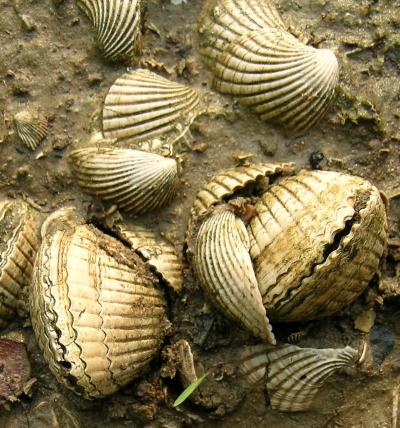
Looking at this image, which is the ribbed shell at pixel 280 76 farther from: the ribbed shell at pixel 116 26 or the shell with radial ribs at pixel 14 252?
the shell with radial ribs at pixel 14 252

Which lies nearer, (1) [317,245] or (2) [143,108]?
(1) [317,245]

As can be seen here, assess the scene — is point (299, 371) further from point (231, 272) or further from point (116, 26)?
point (116, 26)

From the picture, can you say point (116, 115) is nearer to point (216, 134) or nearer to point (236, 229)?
point (216, 134)

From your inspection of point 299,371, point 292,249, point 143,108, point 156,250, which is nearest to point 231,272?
point 292,249

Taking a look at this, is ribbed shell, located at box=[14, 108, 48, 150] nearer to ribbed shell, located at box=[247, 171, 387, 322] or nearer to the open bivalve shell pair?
the open bivalve shell pair

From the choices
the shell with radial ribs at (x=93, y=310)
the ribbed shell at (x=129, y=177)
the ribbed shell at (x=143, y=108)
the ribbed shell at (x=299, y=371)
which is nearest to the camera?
the shell with radial ribs at (x=93, y=310)

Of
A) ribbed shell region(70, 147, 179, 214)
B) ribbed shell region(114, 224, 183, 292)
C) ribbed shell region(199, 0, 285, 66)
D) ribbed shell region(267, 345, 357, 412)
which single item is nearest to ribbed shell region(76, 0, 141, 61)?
ribbed shell region(199, 0, 285, 66)

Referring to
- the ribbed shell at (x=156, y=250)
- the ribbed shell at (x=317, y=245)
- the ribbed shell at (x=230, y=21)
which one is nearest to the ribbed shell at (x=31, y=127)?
the ribbed shell at (x=156, y=250)
